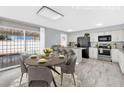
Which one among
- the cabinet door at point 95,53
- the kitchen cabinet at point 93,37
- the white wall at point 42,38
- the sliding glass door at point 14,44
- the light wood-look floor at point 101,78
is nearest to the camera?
the light wood-look floor at point 101,78

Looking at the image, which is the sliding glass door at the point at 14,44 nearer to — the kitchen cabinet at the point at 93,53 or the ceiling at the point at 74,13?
the ceiling at the point at 74,13

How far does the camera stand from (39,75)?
4.45ft

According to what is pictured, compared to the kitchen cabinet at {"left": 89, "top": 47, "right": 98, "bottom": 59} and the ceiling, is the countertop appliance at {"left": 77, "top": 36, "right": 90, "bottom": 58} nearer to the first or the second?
the kitchen cabinet at {"left": 89, "top": 47, "right": 98, "bottom": 59}

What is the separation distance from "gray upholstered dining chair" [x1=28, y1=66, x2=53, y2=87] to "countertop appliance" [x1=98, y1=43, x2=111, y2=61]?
449 centimetres

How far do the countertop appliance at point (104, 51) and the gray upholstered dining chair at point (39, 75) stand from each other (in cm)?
449

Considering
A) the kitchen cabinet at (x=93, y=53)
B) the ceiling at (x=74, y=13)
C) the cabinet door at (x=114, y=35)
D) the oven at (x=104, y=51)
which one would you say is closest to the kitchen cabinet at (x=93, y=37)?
the kitchen cabinet at (x=93, y=53)

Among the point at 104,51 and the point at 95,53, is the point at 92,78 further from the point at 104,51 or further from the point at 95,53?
the point at 95,53

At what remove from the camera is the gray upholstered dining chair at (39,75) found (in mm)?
1332

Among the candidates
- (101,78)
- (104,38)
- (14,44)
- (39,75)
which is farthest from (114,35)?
(14,44)

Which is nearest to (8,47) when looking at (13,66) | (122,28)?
(13,66)

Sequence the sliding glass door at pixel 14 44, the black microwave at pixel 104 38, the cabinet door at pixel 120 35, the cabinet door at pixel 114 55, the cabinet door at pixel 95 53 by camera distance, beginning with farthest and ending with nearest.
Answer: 1. the cabinet door at pixel 95 53
2. the black microwave at pixel 104 38
3. the cabinet door at pixel 120 35
4. the cabinet door at pixel 114 55
5. the sliding glass door at pixel 14 44
